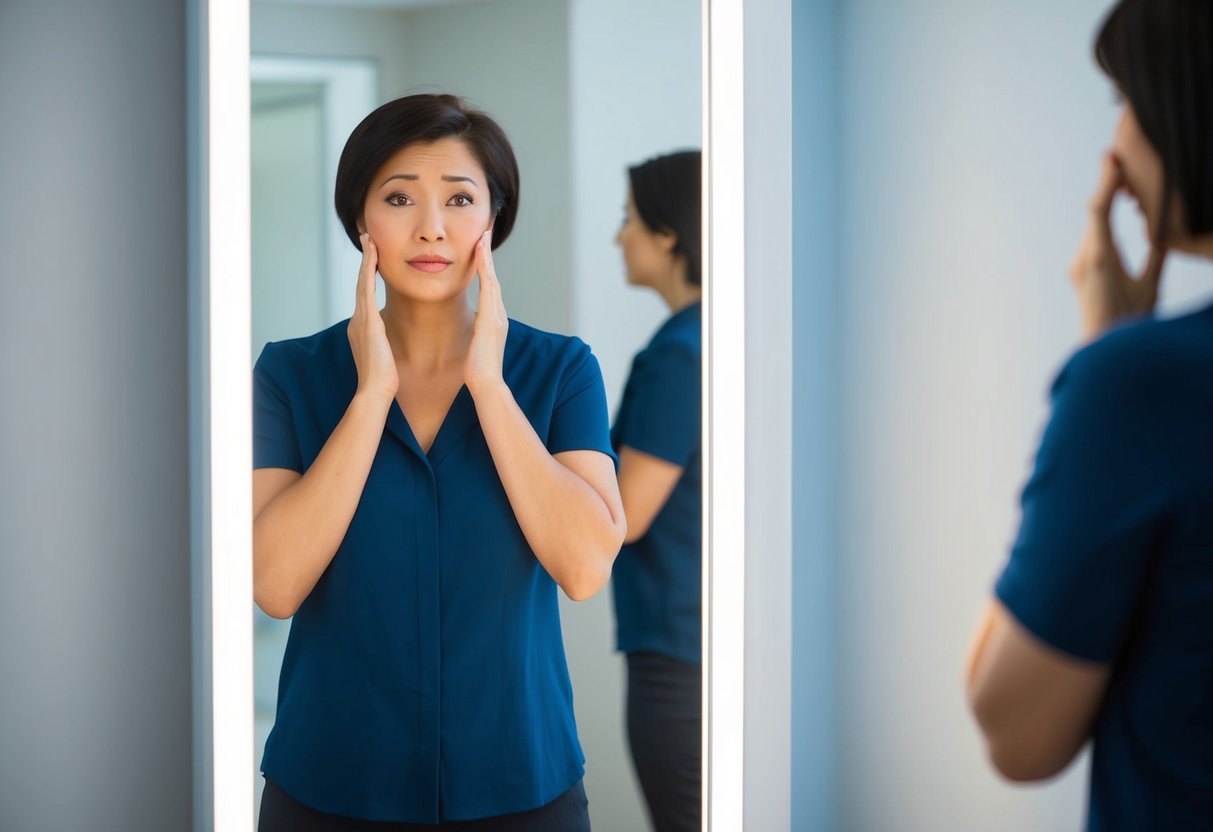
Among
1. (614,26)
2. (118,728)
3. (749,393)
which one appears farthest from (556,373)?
(118,728)

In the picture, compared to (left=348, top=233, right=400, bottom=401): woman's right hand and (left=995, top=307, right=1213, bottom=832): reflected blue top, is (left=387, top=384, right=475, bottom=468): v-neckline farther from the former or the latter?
(left=995, top=307, right=1213, bottom=832): reflected blue top

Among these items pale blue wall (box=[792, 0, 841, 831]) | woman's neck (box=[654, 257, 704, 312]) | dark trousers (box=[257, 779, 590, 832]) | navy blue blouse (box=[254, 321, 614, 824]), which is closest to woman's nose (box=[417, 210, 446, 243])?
navy blue blouse (box=[254, 321, 614, 824])

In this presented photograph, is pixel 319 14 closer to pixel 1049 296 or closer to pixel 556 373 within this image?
pixel 556 373

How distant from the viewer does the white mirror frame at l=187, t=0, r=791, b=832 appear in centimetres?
95

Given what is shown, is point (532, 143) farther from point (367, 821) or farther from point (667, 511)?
point (367, 821)

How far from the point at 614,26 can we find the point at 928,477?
0.54 metres

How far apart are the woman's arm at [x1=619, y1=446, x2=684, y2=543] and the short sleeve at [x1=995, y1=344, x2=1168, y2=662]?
45cm

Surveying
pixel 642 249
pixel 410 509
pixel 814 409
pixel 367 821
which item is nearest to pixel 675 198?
pixel 642 249

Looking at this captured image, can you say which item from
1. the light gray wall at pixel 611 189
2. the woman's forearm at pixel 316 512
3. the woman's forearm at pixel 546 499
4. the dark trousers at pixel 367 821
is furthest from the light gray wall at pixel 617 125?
the dark trousers at pixel 367 821

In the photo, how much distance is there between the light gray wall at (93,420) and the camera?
39.6 inches

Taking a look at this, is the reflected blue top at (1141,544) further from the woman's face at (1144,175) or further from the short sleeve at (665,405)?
the short sleeve at (665,405)

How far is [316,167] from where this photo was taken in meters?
0.93

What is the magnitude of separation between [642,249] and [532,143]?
15 centimetres

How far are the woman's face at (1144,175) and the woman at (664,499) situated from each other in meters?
0.42
